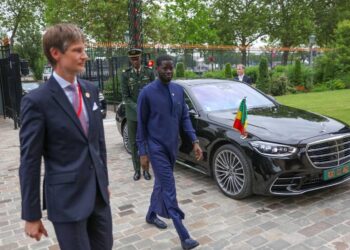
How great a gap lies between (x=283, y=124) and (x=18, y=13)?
35.4 meters

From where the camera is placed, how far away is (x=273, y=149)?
14.5 feet

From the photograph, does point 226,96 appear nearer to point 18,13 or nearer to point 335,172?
point 335,172

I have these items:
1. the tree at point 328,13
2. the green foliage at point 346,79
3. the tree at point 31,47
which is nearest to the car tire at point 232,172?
the green foliage at point 346,79

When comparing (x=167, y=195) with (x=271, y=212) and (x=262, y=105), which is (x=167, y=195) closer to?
(x=271, y=212)

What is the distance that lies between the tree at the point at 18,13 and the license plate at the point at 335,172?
34.6m

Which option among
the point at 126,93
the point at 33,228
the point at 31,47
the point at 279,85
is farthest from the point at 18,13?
the point at 33,228

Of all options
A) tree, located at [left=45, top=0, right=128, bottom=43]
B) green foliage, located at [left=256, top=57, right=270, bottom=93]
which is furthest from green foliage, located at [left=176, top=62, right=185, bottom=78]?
green foliage, located at [left=256, top=57, right=270, bottom=93]

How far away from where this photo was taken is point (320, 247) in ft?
11.8

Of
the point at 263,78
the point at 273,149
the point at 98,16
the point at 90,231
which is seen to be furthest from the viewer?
the point at 263,78

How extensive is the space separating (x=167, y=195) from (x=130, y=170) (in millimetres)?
2944

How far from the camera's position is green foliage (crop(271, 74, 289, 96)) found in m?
19.3

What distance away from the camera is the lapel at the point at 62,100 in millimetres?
2092

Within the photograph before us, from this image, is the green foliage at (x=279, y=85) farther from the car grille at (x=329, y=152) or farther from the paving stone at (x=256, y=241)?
the paving stone at (x=256, y=241)

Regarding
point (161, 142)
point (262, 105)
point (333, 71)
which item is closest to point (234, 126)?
point (161, 142)
